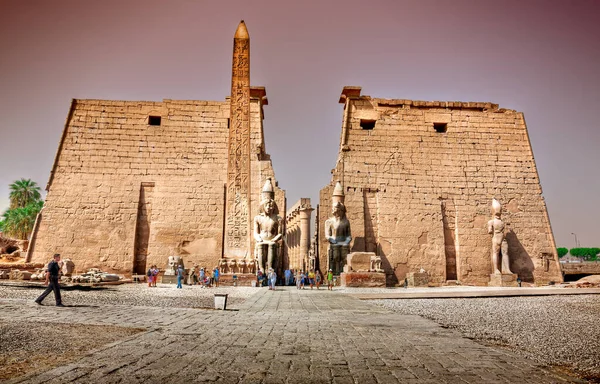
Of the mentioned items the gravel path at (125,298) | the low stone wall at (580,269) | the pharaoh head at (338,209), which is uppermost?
the pharaoh head at (338,209)

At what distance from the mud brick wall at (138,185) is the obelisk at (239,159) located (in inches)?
66.0

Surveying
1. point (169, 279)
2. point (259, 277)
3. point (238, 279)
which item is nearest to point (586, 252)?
point (259, 277)

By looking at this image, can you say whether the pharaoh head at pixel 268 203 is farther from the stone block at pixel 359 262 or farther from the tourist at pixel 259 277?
the stone block at pixel 359 262

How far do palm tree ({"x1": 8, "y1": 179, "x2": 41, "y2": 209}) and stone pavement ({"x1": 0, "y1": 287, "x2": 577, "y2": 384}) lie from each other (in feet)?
96.0

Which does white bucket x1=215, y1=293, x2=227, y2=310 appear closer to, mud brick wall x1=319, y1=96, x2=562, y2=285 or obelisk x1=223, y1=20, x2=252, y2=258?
obelisk x1=223, y1=20, x2=252, y2=258

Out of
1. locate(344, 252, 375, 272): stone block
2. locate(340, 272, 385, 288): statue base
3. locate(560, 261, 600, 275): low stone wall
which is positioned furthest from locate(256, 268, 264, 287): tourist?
locate(560, 261, 600, 275): low stone wall

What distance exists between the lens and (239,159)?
1262 cm

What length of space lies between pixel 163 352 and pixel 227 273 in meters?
8.79

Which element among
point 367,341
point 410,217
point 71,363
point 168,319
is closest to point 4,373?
point 71,363

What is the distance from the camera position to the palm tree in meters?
28.5

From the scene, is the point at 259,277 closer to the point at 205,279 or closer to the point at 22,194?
the point at 205,279

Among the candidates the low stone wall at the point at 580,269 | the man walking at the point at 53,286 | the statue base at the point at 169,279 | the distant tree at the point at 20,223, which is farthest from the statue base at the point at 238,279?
the distant tree at the point at 20,223

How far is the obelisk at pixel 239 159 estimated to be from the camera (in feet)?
40.1

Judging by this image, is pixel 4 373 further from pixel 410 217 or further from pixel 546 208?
pixel 546 208
